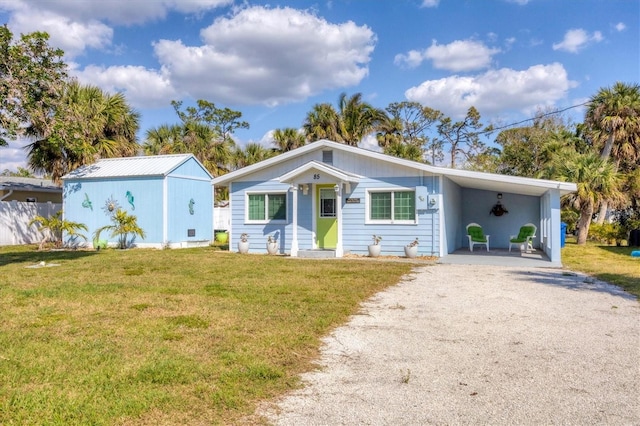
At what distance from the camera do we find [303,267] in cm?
1091

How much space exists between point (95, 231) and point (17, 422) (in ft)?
51.8

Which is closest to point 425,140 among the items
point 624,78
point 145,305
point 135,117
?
point 624,78

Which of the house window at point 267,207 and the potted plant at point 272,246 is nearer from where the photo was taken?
the potted plant at point 272,246

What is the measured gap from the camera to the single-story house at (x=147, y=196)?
1652 centimetres

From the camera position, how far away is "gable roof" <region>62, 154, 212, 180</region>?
55.0ft

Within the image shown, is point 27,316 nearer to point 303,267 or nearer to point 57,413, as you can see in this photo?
point 57,413

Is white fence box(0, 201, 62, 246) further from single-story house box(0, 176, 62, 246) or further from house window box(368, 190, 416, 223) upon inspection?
house window box(368, 190, 416, 223)

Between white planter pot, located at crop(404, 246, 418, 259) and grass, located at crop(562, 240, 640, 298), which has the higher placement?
white planter pot, located at crop(404, 246, 418, 259)

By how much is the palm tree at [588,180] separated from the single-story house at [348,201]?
3.60 metres

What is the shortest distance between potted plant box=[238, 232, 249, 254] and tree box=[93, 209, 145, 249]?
401 centimetres

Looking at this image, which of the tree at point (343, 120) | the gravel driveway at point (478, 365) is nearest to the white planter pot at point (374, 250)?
the gravel driveway at point (478, 365)

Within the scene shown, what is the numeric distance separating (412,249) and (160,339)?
9.27 metres

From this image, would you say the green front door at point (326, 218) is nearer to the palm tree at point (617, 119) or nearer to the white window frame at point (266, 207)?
the white window frame at point (266, 207)

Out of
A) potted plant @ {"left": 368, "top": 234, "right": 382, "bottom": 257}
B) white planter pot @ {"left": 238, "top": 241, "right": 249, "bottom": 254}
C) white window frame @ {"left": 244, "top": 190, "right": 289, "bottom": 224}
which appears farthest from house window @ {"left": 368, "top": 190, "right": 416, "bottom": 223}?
white planter pot @ {"left": 238, "top": 241, "right": 249, "bottom": 254}
